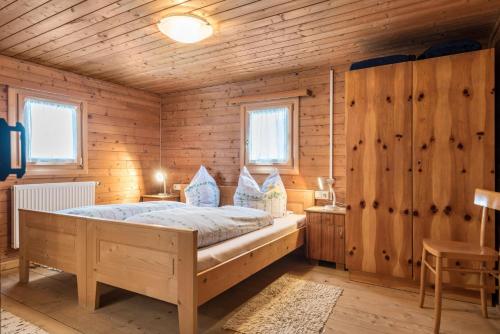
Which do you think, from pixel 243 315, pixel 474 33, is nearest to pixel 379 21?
pixel 474 33

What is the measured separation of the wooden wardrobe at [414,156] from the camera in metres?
A: 2.52

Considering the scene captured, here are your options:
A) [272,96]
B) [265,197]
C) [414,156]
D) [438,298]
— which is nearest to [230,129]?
[272,96]

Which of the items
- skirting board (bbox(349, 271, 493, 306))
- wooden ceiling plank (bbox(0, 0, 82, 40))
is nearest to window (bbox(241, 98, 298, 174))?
skirting board (bbox(349, 271, 493, 306))

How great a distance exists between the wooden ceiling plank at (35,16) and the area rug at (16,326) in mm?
2248

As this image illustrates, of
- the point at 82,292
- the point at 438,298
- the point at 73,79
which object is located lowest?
the point at 82,292

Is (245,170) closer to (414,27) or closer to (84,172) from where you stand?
(84,172)

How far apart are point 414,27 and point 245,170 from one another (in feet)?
7.77

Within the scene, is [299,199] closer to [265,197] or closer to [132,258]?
[265,197]

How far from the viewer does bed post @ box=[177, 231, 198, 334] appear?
184 cm

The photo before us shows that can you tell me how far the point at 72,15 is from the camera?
8.07ft

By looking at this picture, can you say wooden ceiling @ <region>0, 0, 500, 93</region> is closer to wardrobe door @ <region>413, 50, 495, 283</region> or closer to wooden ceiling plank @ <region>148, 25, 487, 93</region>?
wooden ceiling plank @ <region>148, 25, 487, 93</region>

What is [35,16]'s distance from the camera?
249cm

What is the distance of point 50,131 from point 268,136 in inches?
105

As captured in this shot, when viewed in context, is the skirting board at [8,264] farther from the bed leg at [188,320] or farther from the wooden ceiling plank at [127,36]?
the bed leg at [188,320]
